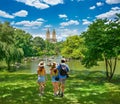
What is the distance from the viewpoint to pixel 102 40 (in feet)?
88.6

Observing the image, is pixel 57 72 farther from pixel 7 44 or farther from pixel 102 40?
pixel 7 44

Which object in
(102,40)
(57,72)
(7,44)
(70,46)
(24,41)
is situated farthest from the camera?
(24,41)

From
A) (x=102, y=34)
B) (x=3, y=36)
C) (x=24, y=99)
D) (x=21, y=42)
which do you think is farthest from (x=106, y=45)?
(x=21, y=42)

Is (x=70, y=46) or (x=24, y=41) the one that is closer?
(x=70, y=46)

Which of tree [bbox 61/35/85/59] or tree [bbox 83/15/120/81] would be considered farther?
tree [bbox 61/35/85/59]

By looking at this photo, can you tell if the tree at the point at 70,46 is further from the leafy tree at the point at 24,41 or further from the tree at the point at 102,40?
the tree at the point at 102,40

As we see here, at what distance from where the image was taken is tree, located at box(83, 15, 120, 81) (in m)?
26.6

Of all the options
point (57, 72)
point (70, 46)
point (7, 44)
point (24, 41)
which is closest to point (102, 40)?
point (57, 72)

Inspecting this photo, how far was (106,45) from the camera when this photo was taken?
2716cm

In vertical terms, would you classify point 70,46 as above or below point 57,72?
above

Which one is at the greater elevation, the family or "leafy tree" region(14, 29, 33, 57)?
"leafy tree" region(14, 29, 33, 57)

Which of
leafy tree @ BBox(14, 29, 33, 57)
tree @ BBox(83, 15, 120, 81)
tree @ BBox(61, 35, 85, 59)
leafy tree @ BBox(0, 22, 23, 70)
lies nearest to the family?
tree @ BBox(83, 15, 120, 81)

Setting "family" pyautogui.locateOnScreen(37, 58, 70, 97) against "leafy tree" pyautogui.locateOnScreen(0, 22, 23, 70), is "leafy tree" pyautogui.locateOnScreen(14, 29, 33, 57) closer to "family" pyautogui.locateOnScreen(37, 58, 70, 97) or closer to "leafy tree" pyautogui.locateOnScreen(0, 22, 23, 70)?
"leafy tree" pyautogui.locateOnScreen(0, 22, 23, 70)

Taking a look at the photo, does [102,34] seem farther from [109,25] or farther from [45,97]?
[45,97]
